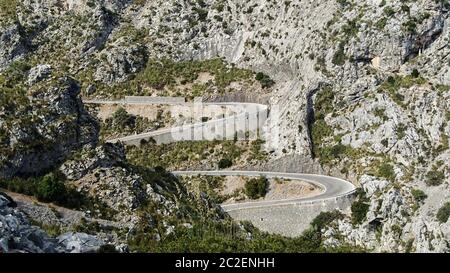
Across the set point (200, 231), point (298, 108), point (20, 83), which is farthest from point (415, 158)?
point (20, 83)

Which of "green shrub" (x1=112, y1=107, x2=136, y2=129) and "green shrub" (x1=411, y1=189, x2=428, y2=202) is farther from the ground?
"green shrub" (x1=112, y1=107, x2=136, y2=129)

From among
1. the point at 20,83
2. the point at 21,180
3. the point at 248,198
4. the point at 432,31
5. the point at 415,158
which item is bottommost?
the point at 248,198

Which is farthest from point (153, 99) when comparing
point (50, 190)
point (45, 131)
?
point (50, 190)

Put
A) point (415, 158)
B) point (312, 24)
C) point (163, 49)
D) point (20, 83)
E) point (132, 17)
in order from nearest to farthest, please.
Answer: point (20, 83)
point (415, 158)
point (312, 24)
point (163, 49)
point (132, 17)

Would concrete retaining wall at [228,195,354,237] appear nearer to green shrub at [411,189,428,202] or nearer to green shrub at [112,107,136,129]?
green shrub at [411,189,428,202]

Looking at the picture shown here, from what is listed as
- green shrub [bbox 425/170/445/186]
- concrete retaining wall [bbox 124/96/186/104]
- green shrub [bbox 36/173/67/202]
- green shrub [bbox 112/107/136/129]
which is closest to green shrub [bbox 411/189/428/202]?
green shrub [bbox 425/170/445/186]

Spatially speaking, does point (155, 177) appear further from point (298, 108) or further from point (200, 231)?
point (298, 108)

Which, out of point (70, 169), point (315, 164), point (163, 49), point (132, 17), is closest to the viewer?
point (70, 169)
